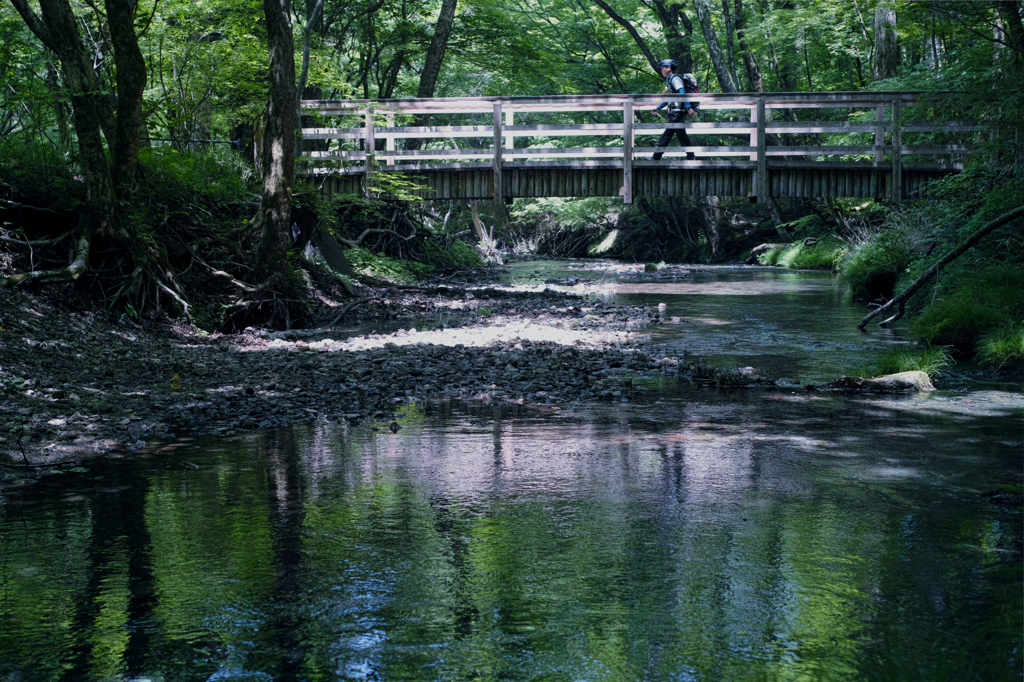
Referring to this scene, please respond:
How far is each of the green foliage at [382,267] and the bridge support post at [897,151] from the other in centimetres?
1013

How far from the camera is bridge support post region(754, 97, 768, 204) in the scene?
18562 millimetres

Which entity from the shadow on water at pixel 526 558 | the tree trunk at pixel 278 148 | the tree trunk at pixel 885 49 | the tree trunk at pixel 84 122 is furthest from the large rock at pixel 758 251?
the shadow on water at pixel 526 558

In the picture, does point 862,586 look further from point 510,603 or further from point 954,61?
point 954,61

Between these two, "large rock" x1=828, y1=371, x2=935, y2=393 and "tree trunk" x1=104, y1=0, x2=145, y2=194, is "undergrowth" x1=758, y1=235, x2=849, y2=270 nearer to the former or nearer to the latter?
"large rock" x1=828, y1=371, x2=935, y2=393

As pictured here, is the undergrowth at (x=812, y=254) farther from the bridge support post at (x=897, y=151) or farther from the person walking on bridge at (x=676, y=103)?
the person walking on bridge at (x=676, y=103)

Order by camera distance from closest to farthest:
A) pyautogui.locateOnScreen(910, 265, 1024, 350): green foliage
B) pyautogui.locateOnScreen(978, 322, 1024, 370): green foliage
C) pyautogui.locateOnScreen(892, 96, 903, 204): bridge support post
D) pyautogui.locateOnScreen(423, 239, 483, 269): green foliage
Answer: pyautogui.locateOnScreen(978, 322, 1024, 370): green foliage
pyautogui.locateOnScreen(910, 265, 1024, 350): green foliage
pyautogui.locateOnScreen(892, 96, 903, 204): bridge support post
pyautogui.locateOnScreen(423, 239, 483, 269): green foliage

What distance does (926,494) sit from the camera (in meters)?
5.40

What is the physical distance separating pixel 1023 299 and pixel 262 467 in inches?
371

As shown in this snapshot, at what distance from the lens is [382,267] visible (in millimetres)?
19781

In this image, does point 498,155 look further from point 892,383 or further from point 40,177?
point 892,383

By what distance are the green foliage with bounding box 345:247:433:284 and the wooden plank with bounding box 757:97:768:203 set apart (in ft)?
24.7

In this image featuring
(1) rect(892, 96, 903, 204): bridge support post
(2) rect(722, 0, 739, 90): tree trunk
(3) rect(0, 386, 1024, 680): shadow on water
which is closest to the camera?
(3) rect(0, 386, 1024, 680): shadow on water

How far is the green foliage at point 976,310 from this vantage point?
10.9 metres

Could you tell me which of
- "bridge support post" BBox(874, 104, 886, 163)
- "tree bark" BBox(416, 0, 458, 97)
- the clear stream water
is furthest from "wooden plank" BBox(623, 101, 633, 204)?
the clear stream water
